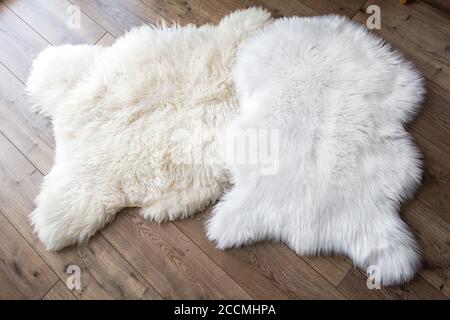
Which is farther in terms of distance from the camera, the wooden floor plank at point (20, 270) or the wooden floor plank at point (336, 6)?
the wooden floor plank at point (336, 6)

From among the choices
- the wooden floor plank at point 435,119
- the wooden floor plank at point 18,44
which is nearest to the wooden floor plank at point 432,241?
the wooden floor plank at point 435,119

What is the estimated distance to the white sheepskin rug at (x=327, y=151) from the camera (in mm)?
1248

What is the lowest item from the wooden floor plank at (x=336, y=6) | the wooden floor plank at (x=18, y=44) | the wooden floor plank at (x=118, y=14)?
the wooden floor plank at (x=18, y=44)

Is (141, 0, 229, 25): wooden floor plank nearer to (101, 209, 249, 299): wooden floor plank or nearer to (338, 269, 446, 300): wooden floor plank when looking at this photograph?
(101, 209, 249, 299): wooden floor plank

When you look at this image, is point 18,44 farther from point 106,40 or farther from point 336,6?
point 336,6

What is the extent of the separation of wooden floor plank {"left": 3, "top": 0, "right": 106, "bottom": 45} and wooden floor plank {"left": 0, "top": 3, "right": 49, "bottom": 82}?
3 cm

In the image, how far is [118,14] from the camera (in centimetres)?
168

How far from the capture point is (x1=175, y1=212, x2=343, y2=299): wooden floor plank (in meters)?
1.24

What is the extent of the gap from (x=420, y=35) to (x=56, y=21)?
1.42 meters

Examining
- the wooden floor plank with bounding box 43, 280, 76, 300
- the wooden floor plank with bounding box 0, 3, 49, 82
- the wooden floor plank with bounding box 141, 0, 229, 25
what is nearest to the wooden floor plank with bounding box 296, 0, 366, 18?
the wooden floor plank with bounding box 141, 0, 229, 25

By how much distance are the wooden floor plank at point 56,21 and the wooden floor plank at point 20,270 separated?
766 mm

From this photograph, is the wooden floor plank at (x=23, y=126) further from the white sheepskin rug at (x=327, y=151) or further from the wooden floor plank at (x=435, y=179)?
the wooden floor plank at (x=435, y=179)

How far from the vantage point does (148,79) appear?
4.88 ft
